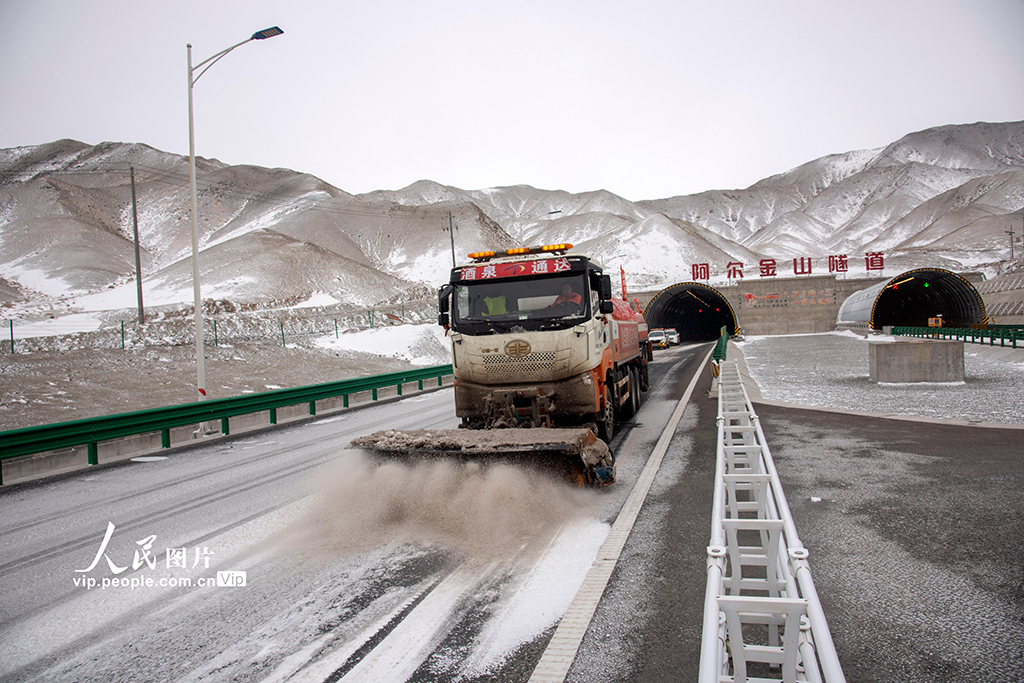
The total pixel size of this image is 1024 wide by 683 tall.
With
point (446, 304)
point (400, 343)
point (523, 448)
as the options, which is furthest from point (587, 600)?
point (400, 343)

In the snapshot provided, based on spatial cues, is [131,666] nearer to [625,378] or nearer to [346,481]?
[346,481]

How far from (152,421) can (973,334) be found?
122 ft

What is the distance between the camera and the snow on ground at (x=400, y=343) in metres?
37.8

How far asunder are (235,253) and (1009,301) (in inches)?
3748

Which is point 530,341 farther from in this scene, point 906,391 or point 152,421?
point 906,391

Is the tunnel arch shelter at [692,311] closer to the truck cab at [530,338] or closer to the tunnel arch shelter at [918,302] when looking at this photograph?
the tunnel arch shelter at [918,302]

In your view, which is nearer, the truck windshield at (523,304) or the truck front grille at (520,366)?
the truck front grille at (520,366)

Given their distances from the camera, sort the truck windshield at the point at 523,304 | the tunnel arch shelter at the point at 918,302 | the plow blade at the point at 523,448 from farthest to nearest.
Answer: the tunnel arch shelter at the point at 918,302 → the truck windshield at the point at 523,304 → the plow blade at the point at 523,448

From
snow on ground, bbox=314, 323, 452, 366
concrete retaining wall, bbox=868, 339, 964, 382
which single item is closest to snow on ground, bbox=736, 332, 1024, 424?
concrete retaining wall, bbox=868, 339, 964, 382

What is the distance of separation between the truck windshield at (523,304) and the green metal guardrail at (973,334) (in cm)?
2574

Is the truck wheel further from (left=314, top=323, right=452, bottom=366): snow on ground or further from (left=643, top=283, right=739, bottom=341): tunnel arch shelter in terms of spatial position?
(left=643, top=283, right=739, bottom=341): tunnel arch shelter

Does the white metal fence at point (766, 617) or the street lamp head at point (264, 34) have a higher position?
the street lamp head at point (264, 34)

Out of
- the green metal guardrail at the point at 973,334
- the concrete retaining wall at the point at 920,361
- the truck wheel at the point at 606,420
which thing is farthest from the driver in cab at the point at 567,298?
the green metal guardrail at the point at 973,334


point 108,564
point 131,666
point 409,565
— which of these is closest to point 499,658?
point 409,565
